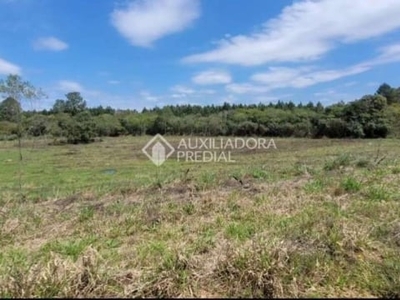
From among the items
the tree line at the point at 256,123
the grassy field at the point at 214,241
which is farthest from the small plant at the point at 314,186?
the tree line at the point at 256,123

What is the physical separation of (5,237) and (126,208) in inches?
73.2

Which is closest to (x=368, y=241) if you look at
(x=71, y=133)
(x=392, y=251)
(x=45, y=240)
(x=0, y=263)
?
(x=392, y=251)

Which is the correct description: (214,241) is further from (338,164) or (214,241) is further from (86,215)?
(338,164)

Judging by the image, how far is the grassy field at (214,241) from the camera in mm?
2680

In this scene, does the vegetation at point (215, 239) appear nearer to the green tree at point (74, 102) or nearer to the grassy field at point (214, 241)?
the grassy field at point (214, 241)

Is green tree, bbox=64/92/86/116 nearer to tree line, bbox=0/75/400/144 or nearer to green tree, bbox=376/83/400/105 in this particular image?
tree line, bbox=0/75/400/144

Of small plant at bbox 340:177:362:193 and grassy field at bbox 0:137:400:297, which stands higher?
small plant at bbox 340:177:362:193

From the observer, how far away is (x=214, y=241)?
3871 mm

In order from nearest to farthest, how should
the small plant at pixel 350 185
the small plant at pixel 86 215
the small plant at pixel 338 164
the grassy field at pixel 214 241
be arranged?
1. the grassy field at pixel 214 241
2. the small plant at pixel 86 215
3. the small plant at pixel 350 185
4. the small plant at pixel 338 164

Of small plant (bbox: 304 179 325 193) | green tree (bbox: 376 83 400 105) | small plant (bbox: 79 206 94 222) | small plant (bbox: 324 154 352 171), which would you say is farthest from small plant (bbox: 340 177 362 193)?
green tree (bbox: 376 83 400 105)

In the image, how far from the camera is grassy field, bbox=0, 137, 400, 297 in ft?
8.79

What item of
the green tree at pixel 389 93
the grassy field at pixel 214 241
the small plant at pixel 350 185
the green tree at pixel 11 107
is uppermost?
the green tree at pixel 389 93

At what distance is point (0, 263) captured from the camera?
3781 millimetres

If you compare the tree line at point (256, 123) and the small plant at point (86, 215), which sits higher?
the tree line at point (256, 123)
